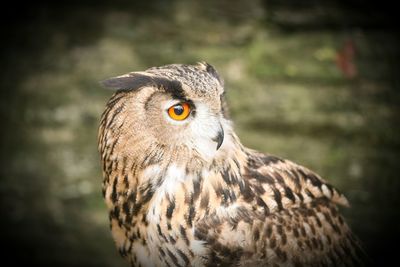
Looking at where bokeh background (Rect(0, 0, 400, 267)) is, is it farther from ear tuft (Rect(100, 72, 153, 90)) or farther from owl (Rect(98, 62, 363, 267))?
ear tuft (Rect(100, 72, 153, 90))

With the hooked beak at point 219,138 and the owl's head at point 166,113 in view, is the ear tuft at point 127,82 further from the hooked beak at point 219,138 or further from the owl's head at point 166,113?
the hooked beak at point 219,138

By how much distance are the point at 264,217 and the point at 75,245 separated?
127 inches

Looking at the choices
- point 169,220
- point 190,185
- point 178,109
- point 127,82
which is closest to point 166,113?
point 178,109

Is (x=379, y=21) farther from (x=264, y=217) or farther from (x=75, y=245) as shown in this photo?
(x=75, y=245)

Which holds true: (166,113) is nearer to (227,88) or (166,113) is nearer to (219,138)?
(219,138)

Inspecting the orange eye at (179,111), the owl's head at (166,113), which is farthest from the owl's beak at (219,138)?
the orange eye at (179,111)

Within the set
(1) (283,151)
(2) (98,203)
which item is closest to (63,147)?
(2) (98,203)

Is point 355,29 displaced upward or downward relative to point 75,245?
upward

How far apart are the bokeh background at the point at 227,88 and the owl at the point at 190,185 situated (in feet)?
7.95

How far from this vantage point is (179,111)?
198cm

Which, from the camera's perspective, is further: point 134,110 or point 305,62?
point 305,62

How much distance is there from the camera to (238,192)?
6.97ft

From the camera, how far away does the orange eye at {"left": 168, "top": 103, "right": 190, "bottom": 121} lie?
197cm

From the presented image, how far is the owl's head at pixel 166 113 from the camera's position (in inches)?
76.4
